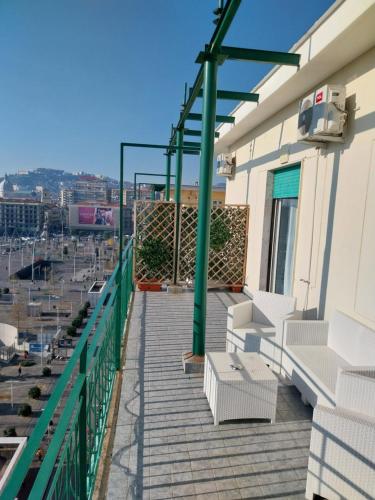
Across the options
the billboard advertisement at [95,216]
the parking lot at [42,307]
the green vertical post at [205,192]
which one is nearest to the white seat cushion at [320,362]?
the green vertical post at [205,192]

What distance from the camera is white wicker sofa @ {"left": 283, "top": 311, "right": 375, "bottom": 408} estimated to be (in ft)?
7.38

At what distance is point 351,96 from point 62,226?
58.8 meters

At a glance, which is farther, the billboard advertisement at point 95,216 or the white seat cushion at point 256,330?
the billboard advertisement at point 95,216

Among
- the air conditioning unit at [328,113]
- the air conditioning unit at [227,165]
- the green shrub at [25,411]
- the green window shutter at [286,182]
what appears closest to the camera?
the air conditioning unit at [328,113]

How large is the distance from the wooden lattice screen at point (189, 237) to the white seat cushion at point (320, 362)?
347 cm

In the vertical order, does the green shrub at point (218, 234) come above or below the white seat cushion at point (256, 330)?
above

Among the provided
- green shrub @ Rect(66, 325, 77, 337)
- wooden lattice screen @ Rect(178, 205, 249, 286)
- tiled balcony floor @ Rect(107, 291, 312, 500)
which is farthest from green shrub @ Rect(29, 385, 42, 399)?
tiled balcony floor @ Rect(107, 291, 312, 500)

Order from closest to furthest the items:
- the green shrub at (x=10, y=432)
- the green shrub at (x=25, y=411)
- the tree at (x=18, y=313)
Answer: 1. the green shrub at (x=10, y=432)
2. the green shrub at (x=25, y=411)
3. the tree at (x=18, y=313)

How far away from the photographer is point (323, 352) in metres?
2.72

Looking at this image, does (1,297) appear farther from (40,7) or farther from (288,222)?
(288,222)

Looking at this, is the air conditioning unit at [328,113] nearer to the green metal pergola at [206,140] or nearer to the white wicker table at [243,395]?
the green metal pergola at [206,140]

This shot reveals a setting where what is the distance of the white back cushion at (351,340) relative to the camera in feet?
7.92

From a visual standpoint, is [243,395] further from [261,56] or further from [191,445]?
[261,56]

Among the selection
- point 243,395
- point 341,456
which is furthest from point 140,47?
point 341,456
